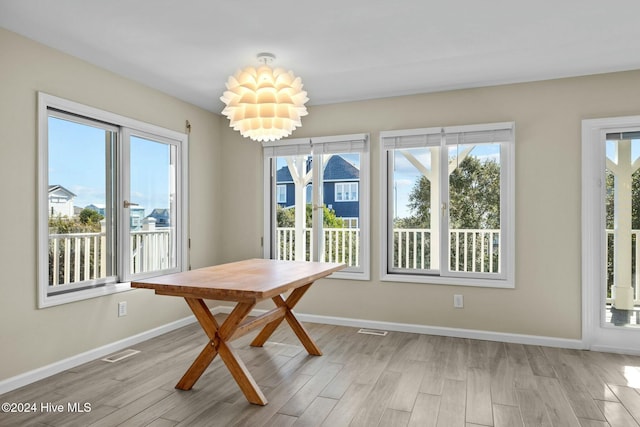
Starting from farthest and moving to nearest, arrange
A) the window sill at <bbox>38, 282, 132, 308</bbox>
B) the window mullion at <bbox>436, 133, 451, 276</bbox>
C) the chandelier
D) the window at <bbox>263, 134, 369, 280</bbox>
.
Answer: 1. the window at <bbox>263, 134, 369, 280</bbox>
2. the window mullion at <bbox>436, 133, 451, 276</bbox>
3. the window sill at <bbox>38, 282, 132, 308</bbox>
4. the chandelier

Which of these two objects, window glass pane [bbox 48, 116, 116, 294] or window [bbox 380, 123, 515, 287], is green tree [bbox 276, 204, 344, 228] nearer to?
window [bbox 380, 123, 515, 287]

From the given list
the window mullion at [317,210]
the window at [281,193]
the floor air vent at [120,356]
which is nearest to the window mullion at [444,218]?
the window mullion at [317,210]

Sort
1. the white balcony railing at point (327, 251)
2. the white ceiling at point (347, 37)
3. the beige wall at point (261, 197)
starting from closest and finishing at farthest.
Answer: the white ceiling at point (347, 37)
the beige wall at point (261, 197)
the white balcony railing at point (327, 251)

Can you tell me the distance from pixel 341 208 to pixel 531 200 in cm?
188

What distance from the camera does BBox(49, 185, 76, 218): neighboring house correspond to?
3.10 m

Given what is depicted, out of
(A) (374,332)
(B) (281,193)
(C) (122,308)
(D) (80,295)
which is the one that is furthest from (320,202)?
(D) (80,295)

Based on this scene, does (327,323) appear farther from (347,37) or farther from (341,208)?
(347,37)

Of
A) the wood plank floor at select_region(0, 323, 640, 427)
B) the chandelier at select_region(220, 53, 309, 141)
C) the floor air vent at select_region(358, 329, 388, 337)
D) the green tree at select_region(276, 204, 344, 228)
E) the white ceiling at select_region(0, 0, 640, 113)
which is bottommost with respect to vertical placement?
the floor air vent at select_region(358, 329, 388, 337)

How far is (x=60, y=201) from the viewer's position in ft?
10.4

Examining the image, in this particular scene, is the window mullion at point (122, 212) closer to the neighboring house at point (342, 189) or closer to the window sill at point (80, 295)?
the window sill at point (80, 295)

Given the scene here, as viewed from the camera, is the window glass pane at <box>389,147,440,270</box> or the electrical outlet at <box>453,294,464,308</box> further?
the window glass pane at <box>389,147,440,270</box>

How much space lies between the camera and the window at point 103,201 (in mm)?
3084

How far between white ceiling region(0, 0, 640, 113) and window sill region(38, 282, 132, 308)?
1.87m

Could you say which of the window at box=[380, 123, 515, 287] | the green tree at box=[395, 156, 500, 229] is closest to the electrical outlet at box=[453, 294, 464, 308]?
the window at box=[380, 123, 515, 287]
